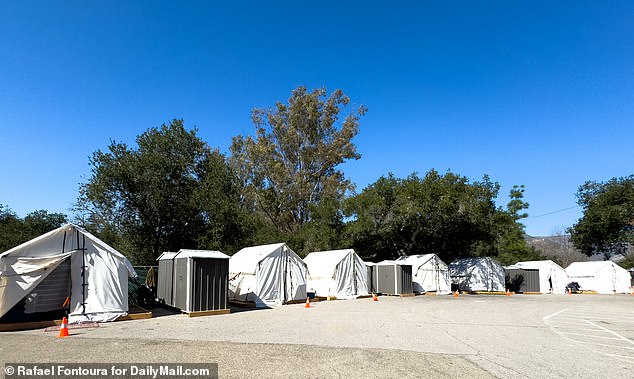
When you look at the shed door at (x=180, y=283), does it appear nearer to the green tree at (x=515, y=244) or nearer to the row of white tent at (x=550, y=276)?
the row of white tent at (x=550, y=276)

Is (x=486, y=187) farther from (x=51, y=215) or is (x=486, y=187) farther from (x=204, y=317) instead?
(x=51, y=215)

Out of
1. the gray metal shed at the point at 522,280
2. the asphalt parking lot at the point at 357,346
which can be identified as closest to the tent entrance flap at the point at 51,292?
the asphalt parking lot at the point at 357,346

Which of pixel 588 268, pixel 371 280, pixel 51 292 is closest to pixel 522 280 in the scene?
pixel 588 268

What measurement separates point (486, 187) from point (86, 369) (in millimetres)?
32968

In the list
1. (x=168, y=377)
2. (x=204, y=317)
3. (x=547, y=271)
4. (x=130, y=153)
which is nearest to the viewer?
(x=168, y=377)

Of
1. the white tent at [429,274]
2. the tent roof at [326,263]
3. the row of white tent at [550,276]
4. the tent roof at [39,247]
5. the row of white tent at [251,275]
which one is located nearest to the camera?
the tent roof at [39,247]

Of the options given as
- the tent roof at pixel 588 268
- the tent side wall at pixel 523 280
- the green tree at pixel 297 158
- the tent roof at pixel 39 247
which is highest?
the green tree at pixel 297 158

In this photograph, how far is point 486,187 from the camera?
112 ft

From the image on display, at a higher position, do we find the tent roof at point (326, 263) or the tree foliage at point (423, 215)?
the tree foliage at point (423, 215)

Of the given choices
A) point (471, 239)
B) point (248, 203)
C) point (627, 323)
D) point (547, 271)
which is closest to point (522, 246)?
point (547, 271)

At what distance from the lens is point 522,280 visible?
35.8 metres

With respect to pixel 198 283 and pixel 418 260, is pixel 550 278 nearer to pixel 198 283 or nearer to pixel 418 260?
pixel 418 260

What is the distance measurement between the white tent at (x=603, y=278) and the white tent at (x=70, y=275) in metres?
39.5

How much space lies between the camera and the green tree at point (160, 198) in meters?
27.7
